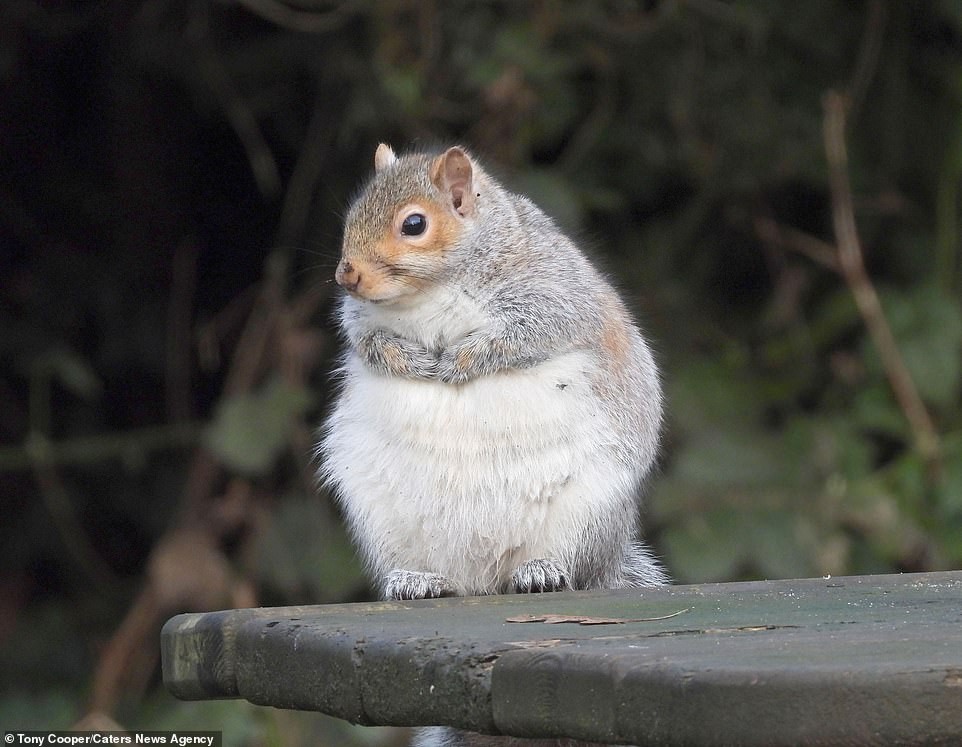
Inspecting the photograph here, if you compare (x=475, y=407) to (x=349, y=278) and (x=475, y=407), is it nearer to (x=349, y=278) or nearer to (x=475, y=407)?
(x=475, y=407)

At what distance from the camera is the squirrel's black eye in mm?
2535

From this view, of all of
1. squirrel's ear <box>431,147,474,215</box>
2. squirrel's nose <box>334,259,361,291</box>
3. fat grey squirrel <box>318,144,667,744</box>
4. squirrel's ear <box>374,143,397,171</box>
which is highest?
squirrel's ear <box>374,143,397,171</box>

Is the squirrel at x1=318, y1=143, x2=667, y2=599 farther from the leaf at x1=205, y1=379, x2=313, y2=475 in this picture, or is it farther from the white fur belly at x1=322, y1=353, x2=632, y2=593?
the leaf at x1=205, y1=379, x2=313, y2=475

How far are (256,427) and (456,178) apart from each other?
1.73 meters

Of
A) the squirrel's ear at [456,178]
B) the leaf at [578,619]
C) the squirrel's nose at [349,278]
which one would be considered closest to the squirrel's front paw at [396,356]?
the squirrel's nose at [349,278]

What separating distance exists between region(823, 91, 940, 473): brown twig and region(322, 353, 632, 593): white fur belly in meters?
2.02

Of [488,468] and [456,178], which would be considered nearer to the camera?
[488,468]

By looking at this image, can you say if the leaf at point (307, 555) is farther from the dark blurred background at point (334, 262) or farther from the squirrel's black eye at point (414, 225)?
the squirrel's black eye at point (414, 225)

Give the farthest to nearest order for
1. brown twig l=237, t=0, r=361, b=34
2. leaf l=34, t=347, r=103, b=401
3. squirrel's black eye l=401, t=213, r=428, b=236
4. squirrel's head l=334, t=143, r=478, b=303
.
Result: leaf l=34, t=347, r=103, b=401
brown twig l=237, t=0, r=361, b=34
squirrel's black eye l=401, t=213, r=428, b=236
squirrel's head l=334, t=143, r=478, b=303

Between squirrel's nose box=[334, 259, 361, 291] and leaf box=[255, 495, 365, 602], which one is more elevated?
squirrel's nose box=[334, 259, 361, 291]

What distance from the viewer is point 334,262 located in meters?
4.08

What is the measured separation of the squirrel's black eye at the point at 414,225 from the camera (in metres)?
2.54

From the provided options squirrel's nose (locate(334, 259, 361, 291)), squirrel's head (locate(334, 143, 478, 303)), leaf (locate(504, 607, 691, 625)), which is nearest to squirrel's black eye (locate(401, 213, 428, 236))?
squirrel's head (locate(334, 143, 478, 303))

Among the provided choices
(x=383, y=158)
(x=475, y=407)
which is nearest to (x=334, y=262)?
(x=383, y=158)
